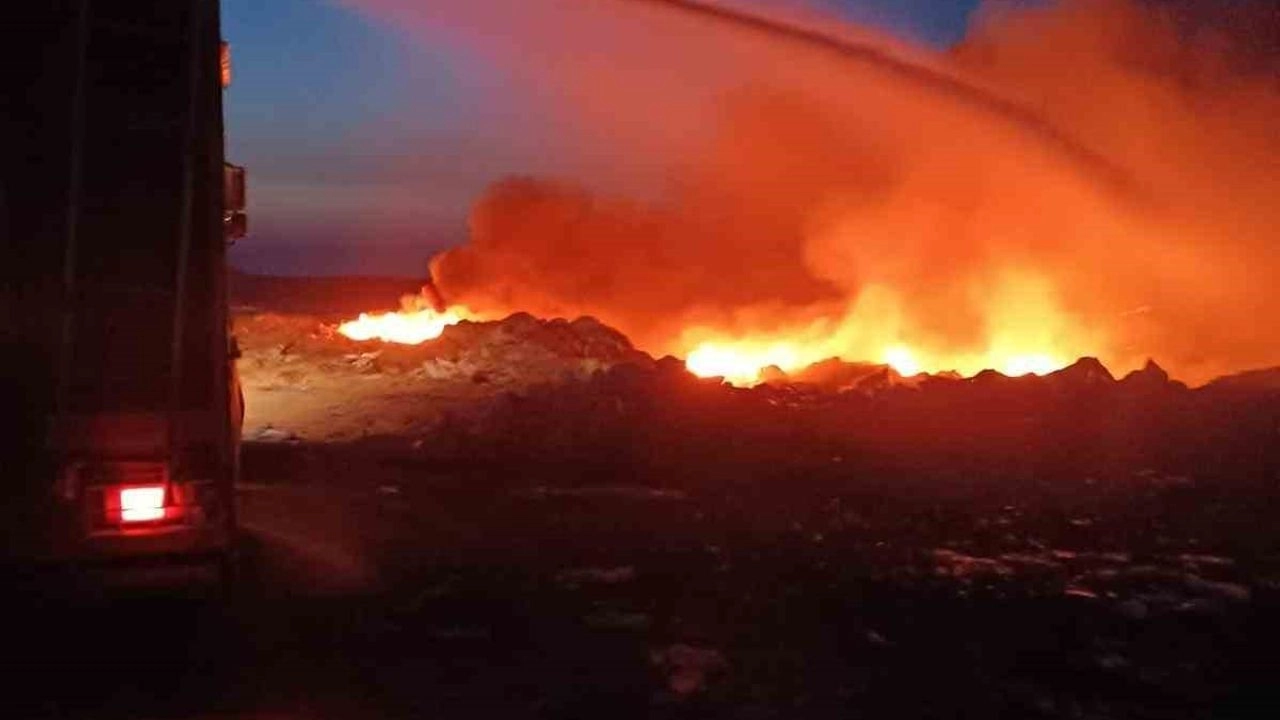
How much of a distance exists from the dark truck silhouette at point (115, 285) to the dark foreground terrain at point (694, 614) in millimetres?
518

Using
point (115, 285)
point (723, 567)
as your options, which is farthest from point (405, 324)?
point (115, 285)

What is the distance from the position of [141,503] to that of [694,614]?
3199mm

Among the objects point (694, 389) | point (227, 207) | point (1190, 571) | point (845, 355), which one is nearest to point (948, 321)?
point (845, 355)

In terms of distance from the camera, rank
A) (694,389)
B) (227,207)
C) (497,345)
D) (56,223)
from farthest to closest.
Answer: (497,345)
(694,389)
(227,207)
(56,223)

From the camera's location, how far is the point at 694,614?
7.88 metres

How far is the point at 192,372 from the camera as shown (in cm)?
673

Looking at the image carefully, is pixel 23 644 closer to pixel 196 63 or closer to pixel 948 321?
pixel 196 63

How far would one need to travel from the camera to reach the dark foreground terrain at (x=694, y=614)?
6418 mm

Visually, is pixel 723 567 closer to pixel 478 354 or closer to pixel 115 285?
pixel 115 285

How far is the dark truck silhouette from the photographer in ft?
21.3

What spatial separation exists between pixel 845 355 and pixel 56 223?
1739 cm

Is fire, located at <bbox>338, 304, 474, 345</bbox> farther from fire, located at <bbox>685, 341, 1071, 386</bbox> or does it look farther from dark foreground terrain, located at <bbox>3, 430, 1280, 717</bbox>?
dark foreground terrain, located at <bbox>3, 430, 1280, 717</bbox>

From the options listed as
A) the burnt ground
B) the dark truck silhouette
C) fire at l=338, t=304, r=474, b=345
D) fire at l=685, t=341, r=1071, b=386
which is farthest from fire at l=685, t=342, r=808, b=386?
the dark truck silhouette

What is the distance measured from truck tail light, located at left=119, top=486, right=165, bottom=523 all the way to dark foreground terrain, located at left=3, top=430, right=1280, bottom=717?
460mm
